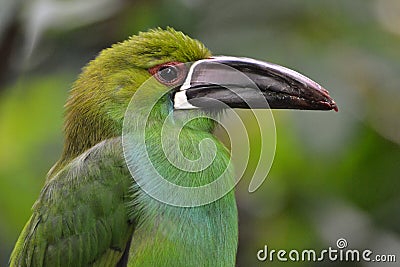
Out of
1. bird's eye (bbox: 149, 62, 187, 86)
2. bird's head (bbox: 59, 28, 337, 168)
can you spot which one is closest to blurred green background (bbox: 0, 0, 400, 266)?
bird's head (bbox: 59, 28, 337, 168)

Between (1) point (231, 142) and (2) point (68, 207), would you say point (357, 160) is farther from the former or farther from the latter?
(2) point (68, 207)

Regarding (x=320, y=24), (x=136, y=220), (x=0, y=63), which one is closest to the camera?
(x=136, y=220)

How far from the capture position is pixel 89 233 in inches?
140

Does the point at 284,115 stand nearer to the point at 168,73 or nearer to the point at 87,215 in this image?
the point at 168,73

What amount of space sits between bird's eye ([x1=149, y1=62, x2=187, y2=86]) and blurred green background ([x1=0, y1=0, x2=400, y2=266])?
2.95ft

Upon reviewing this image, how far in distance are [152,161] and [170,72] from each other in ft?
1.02

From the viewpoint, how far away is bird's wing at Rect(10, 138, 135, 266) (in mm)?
3533

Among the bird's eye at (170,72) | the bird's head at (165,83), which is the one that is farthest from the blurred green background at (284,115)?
the bird's eye at (170,72)

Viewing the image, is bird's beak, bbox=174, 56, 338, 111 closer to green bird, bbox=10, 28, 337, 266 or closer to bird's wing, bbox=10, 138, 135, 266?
green bird, bbox=10, 28, 337, 266

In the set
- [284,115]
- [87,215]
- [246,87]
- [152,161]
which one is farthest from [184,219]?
[284,115]

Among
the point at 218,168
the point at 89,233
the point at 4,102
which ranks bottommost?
the point at 89,233

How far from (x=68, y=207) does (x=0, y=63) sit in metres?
0.80

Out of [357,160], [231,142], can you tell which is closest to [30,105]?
[231,142]

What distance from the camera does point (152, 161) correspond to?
138 inches
